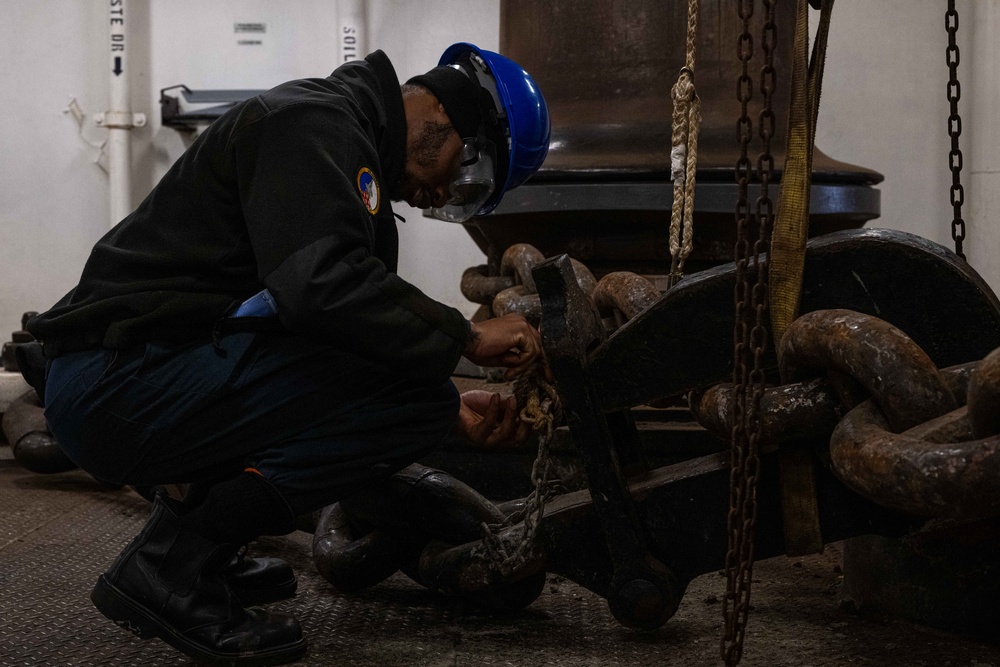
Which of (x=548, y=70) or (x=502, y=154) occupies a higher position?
(x=548, y=70)

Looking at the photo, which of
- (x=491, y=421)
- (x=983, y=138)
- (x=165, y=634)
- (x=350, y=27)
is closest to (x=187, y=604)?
(x=165, y=634)

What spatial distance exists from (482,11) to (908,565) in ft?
13.0

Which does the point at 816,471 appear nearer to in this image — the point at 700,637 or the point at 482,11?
the point at 700,637

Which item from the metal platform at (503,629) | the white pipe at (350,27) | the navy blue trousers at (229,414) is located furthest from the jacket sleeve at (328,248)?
the white pipe at (350,27)

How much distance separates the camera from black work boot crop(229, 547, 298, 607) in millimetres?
2080

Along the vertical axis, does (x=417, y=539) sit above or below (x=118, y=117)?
below

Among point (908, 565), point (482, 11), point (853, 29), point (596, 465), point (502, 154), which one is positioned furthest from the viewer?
point (482, 11)

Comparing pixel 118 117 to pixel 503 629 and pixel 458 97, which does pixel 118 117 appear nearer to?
pixel 458 97

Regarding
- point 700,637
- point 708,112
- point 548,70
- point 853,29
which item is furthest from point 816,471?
point 853,29

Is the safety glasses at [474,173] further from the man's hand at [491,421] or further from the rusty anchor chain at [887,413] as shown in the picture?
the rusty anchor chain at [887,413]

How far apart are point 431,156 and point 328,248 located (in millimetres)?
432

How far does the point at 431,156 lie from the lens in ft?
6.38

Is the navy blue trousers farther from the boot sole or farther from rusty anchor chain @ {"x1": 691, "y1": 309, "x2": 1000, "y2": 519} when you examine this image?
rusty anchor chain @ {"x1": 691, "y1": 309, "x2": 1000, "y2": 519}

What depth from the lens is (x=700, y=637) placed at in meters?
1.85
